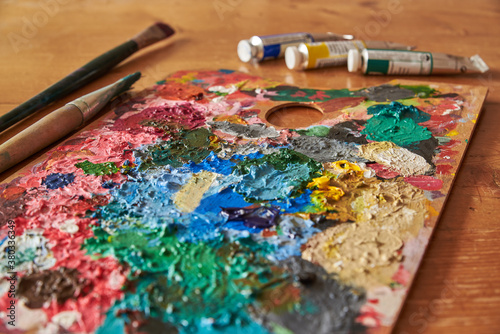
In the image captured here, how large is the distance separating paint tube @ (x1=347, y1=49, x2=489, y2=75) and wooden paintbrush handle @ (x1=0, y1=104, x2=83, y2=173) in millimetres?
679

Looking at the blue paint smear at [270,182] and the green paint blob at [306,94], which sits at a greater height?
the green paint blob at [306,94]

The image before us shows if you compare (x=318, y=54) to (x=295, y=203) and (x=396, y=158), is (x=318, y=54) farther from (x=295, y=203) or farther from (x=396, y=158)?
(x=295, y=203)

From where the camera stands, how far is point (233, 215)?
0.73m

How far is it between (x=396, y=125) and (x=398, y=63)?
300mm

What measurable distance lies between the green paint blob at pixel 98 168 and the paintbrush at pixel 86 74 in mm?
250

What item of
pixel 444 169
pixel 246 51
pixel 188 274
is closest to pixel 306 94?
pixel 246 51

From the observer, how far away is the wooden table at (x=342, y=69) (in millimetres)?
627

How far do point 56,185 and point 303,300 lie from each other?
1.51 ft

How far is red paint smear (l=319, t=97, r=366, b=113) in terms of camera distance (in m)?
1.04

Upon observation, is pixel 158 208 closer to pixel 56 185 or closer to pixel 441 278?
pixel 56 185

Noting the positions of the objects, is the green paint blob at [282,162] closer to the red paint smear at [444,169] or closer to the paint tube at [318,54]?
the red paint smear at [444,169]

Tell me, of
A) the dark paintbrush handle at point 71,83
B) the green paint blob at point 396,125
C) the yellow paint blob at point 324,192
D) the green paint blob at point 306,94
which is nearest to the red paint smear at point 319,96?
the green paint blob at point 306,94

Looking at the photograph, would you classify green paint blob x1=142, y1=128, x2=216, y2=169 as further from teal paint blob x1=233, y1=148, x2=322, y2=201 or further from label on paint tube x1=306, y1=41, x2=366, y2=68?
label on paint tube x1=306, y1=41, x2=366, y2=68

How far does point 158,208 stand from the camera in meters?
0.74
